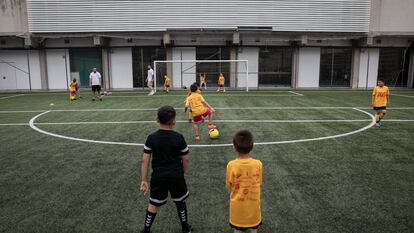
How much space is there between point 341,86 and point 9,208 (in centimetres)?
3067

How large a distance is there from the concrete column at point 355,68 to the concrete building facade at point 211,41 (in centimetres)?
9

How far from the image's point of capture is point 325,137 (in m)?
10.0

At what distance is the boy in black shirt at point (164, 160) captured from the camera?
4070mm

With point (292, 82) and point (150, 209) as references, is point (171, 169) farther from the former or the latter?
point (292, 82)

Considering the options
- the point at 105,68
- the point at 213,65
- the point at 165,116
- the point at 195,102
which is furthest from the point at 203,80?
Answer: the point at 165,116

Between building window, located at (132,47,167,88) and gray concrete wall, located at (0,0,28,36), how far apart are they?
9581 mm

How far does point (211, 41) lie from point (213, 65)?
214 cm

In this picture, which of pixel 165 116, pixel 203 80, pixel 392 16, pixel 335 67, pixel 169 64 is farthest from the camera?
pixel 335 67

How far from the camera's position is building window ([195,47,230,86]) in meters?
30.0

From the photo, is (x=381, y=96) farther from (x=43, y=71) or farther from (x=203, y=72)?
(x=43, y=71)

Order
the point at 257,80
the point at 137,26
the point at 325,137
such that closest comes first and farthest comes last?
the point at 325,137
the point at 137,26
the point at 257,80

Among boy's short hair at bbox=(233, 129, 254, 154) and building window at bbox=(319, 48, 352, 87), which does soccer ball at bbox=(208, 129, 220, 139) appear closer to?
boy's short hair at bbox=(233, 129, 254, 154)

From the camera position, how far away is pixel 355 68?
30.5 metres

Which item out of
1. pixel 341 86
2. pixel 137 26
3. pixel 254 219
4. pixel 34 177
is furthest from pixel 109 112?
pixel 341 86
